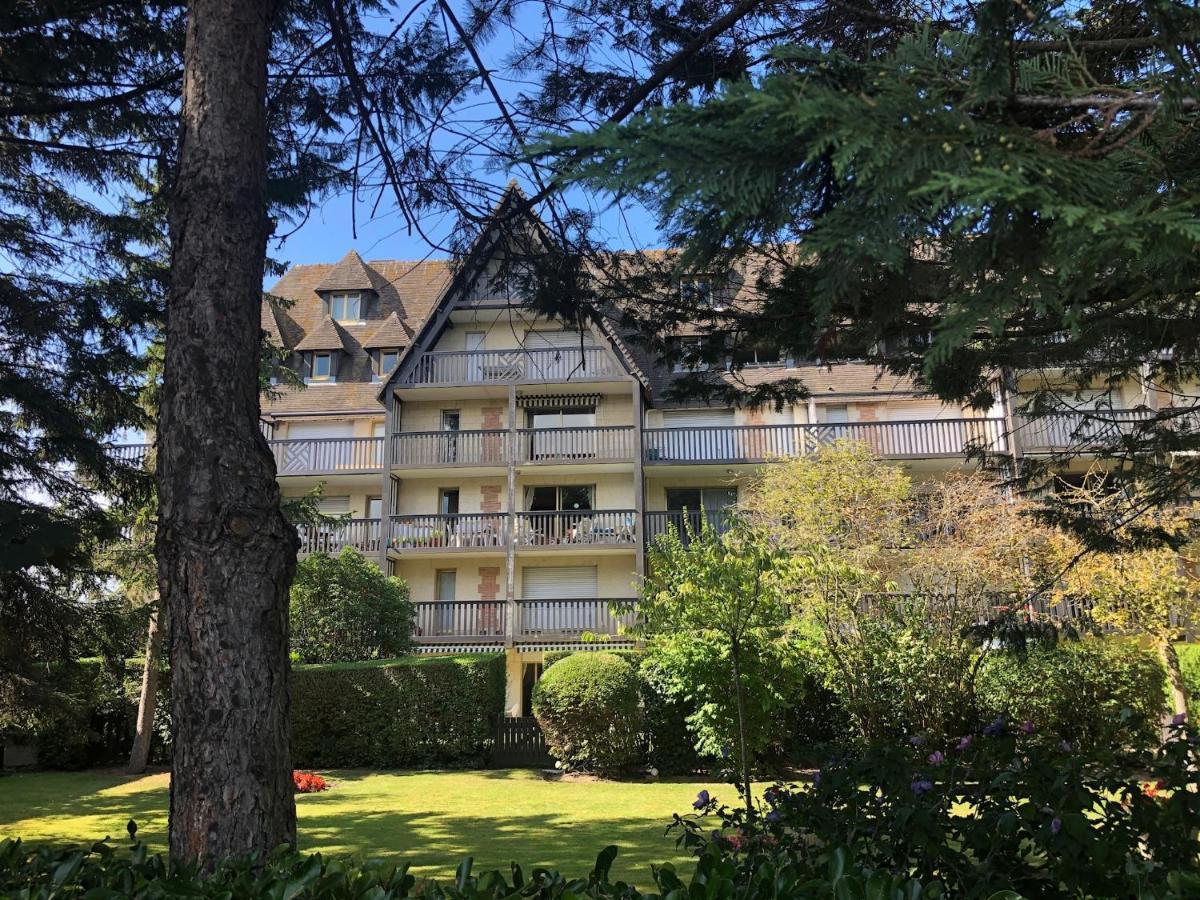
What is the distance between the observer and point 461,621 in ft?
76.3

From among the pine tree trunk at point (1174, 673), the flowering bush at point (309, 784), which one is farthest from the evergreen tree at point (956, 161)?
the pine tree trunk at point (1174, 673)

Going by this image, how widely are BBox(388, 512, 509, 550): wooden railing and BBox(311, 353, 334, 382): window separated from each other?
7.02 m

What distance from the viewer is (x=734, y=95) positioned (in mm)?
1800

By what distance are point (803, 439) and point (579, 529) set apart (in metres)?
6.23

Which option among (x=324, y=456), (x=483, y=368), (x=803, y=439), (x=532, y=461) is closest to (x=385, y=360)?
(x=324, y=456)

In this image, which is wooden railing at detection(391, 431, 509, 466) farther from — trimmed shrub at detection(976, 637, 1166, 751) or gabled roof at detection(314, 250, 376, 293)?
trimmed shrub at detection(976, 637, 1166, 751)

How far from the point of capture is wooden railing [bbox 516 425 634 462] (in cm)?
2441

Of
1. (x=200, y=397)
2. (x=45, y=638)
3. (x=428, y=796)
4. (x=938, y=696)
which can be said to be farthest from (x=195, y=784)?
(x=938, y=696)

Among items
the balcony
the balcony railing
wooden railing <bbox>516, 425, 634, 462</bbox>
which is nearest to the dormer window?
the balcony railing

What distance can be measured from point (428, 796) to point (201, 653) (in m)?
10.9

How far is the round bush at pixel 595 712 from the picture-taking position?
15.9m

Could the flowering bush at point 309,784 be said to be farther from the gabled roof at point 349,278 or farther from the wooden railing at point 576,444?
the gabled roof at point 349,278

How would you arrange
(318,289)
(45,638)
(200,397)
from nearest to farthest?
1. (200,397)
2. (45,638)
3. (318,289)

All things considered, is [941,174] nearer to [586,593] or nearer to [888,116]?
[888,116]
